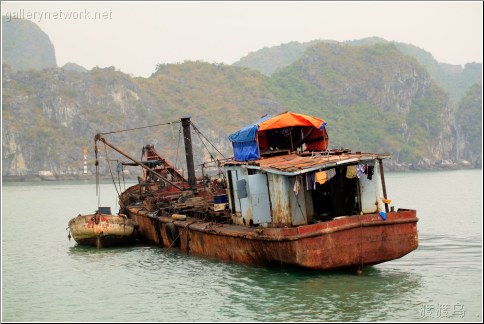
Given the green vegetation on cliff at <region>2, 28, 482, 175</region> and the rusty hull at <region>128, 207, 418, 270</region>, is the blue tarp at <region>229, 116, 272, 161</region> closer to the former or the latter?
the rusty hull at <region>128, 207, 418, 270</region>

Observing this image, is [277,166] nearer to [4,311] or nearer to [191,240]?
[191,240]

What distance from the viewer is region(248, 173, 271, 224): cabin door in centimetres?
2166

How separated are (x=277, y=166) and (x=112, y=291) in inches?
246

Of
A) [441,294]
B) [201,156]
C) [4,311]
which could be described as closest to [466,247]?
[441,294]

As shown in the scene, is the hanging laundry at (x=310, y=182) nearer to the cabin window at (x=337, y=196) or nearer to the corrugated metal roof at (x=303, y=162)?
the corrugated metal roof at (x=303, y=162)

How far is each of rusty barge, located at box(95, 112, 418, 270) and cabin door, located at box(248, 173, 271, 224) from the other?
0.03 m

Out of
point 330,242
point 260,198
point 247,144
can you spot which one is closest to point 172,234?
point 247,144

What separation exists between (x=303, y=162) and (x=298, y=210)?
1481 mm

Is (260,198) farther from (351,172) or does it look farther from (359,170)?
(359,170)

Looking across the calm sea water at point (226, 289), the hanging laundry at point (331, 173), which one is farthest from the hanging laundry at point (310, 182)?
the calm sea water at point (226, 289)

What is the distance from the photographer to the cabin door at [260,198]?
71.1 feet

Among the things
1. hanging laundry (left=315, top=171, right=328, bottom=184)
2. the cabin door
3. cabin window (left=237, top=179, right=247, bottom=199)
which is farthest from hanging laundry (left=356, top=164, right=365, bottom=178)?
cabin window (left=237, top=179, right=247, bottom=199)

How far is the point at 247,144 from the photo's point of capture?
2333 cm

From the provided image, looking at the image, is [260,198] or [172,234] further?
[172,234]
